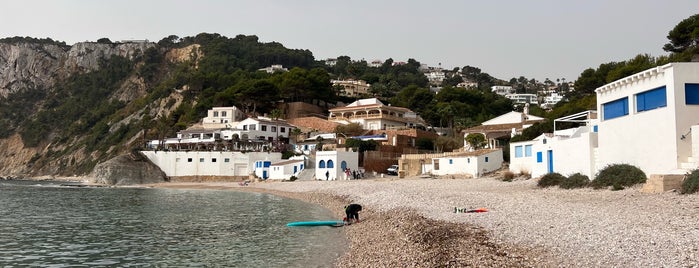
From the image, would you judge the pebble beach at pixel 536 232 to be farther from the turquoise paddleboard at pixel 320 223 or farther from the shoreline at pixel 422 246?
the turquoise paddleboard at pixel 320 223

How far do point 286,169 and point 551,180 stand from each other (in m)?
32.5

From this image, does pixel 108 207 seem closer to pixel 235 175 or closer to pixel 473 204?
pixel 473 204

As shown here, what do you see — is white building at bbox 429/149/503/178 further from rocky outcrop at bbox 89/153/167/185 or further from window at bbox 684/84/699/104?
rocky outcrop at bbox 89/153/167/185

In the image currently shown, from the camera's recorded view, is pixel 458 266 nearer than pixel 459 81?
Yes

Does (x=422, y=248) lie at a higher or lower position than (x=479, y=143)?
lower

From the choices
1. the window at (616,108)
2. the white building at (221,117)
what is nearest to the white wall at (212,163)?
the white building at (221,117)

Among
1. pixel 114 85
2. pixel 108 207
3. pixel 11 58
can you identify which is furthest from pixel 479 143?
pixel 11 58

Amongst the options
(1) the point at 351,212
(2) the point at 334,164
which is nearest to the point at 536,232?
(1) the point at 351,212

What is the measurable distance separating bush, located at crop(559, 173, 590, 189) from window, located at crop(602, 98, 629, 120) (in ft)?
10.4

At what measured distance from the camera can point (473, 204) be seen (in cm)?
2098

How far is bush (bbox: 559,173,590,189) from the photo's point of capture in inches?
958

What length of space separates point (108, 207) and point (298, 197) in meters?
12.5

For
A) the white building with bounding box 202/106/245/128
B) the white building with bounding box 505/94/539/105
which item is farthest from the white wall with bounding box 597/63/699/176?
the white building with bounding box 505/94/539/105

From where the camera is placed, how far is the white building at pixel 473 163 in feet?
136
